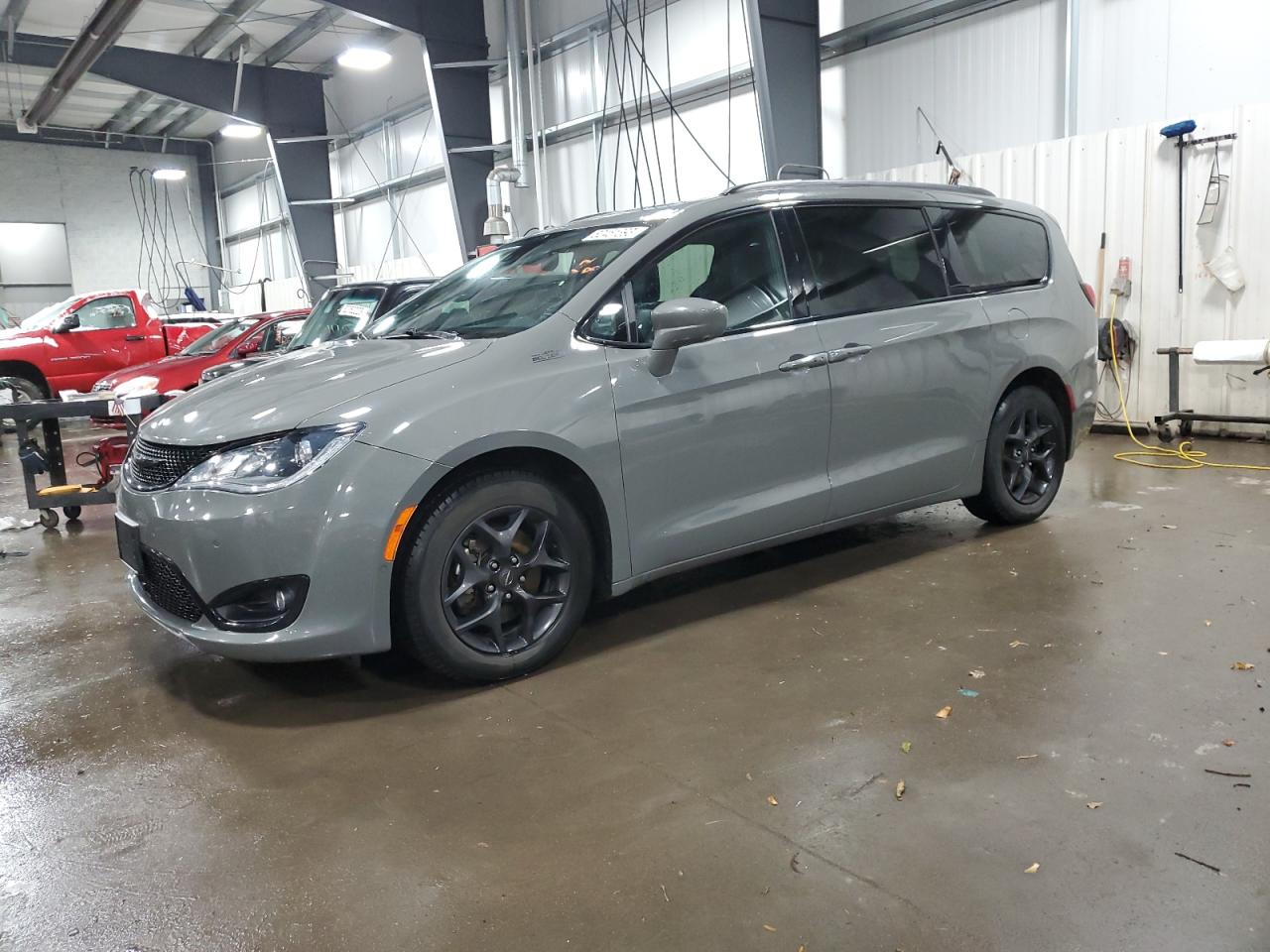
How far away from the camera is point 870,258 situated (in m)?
3.93

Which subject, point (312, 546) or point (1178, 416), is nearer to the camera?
point (312, 546)

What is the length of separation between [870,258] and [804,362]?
0.66 meters

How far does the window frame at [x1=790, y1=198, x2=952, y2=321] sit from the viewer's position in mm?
3715

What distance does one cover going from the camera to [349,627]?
2.81 meters

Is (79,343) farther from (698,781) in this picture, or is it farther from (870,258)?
(698,781)

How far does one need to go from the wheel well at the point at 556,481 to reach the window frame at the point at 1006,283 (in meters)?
1.93

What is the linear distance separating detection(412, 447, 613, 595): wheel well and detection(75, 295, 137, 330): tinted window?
442 inches

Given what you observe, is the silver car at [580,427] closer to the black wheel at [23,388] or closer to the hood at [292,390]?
the hood at [292,390]

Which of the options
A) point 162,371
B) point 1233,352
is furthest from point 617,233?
point 162,371

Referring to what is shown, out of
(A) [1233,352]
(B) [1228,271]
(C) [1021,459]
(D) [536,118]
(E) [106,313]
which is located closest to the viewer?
(C) [1021,459]

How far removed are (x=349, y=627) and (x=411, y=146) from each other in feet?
52.0

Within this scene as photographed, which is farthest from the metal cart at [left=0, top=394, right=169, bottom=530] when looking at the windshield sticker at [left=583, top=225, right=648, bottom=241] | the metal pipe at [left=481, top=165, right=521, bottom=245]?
the metal pipe at [left=481, top=165, right=521, bottom=245]

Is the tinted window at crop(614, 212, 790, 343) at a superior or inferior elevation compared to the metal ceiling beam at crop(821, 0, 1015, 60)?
inferior

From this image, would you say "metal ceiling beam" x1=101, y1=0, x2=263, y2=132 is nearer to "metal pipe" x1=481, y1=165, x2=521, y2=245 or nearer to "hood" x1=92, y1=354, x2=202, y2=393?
"metal pipe" x1=481, y1=165, x2=521, y2=245
